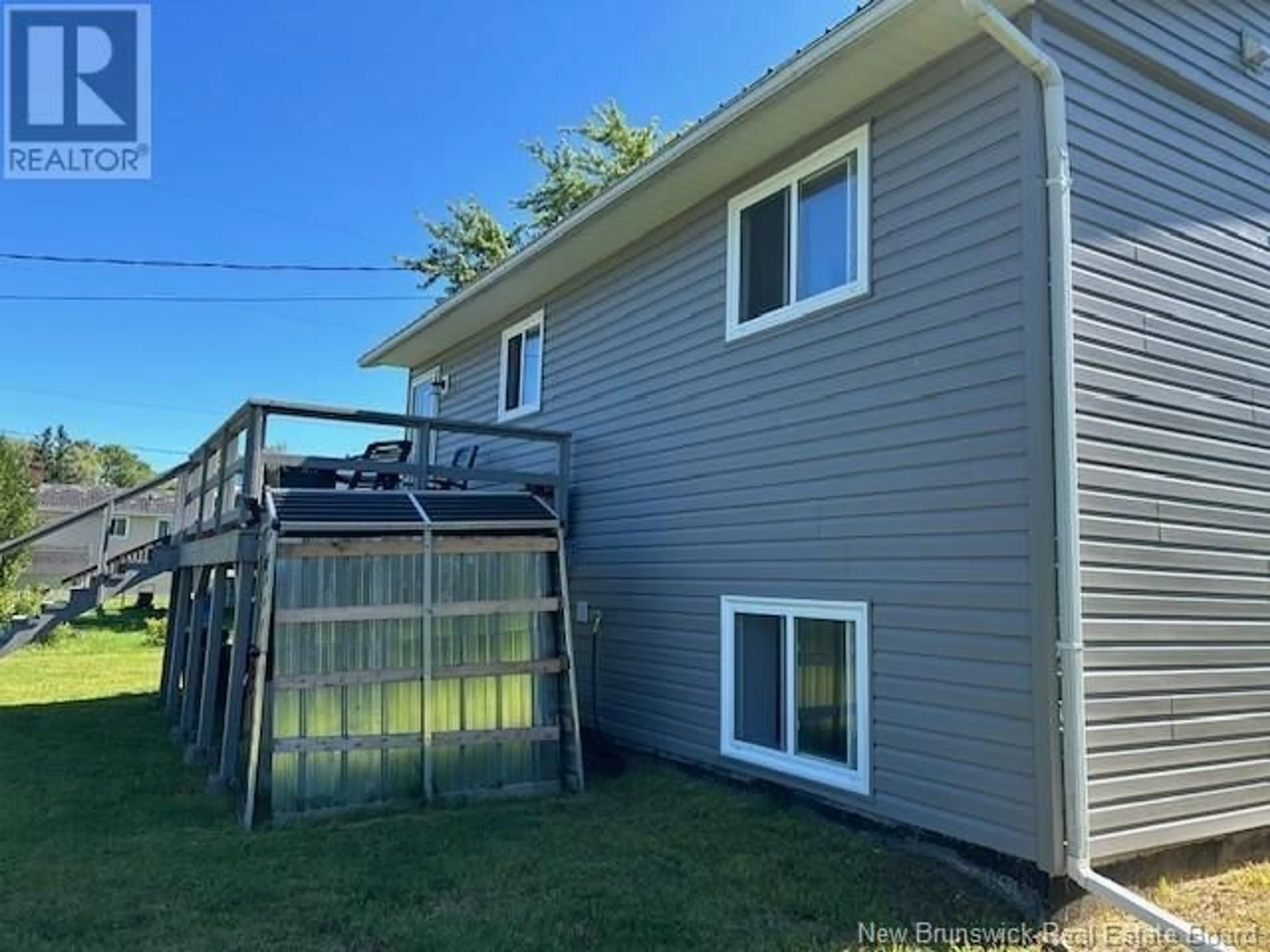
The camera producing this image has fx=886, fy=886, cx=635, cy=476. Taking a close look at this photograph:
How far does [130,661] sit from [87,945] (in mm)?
13703

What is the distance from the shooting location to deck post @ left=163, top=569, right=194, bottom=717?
9703 mm

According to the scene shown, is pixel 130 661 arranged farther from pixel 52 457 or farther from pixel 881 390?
pixel 52 457

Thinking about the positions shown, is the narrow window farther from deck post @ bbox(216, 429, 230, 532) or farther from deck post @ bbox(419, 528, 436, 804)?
deck post @ bbox(216, 429, 230, 532)

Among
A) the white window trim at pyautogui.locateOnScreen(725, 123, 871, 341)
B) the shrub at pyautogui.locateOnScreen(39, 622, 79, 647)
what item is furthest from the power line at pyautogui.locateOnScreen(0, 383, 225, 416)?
the white window trim at pyautogui.locateOnScreen(725, 123, 871, 341)

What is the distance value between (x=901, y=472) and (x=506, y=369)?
607 cm

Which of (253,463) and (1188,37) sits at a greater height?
(1188,37)

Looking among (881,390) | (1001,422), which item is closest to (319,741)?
(881,390)

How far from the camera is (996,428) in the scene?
433 centimetres

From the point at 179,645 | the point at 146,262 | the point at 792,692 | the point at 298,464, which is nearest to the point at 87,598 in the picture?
the point at 179,645

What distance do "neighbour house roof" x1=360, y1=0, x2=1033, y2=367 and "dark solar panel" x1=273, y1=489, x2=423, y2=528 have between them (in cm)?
287

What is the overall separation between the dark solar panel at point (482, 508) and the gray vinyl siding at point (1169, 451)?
375 cm

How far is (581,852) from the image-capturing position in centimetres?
477

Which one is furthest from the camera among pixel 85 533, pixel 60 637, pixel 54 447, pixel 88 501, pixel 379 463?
pixel 54 447

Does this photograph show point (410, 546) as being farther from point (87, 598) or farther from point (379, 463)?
point (87, 598)
